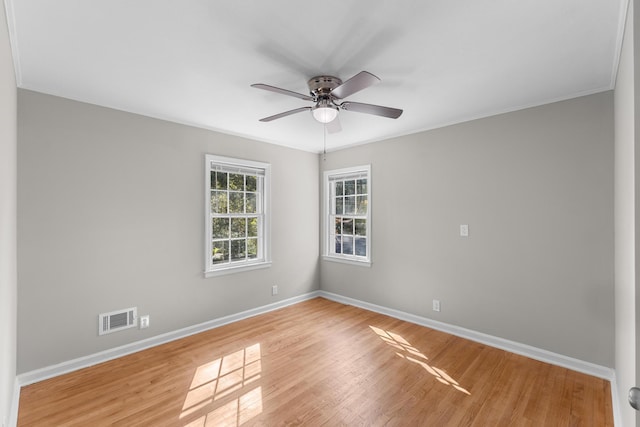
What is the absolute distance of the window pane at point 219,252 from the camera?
3838 mm

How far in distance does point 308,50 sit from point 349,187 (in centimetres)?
290

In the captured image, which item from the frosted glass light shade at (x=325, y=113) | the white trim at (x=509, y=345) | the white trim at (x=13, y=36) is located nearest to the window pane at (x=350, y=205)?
the white trim at (x=509, y=345)

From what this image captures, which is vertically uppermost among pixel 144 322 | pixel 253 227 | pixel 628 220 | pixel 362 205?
pixel 362 205

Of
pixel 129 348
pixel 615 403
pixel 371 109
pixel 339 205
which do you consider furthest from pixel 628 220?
pixel 129 348

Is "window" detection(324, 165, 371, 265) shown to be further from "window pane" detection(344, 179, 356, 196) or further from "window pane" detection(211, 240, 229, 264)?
"window pane" detection(211, 240, 229, 264)

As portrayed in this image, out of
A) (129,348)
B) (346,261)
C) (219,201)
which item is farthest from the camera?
(346,261)

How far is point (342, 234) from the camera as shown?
15.9 feet

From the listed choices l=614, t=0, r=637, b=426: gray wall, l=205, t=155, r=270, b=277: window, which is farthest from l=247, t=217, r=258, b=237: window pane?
l=614, t=0, r=637, b=426: gray wall

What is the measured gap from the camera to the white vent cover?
2.88m

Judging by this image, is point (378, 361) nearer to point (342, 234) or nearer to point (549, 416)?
point (549, 416)

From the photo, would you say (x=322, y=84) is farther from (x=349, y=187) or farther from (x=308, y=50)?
(x=349, y=187)

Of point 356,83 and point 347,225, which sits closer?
point 356,83

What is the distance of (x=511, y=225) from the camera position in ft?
10.0

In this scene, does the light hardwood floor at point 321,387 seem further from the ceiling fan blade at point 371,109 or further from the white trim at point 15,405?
the ceiling fan blade at point 371,109
